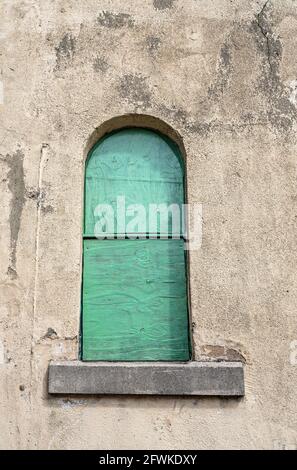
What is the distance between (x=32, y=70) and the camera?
443cm

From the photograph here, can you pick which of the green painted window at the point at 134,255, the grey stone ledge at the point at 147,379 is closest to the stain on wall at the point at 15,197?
the green painted window at the point at 134,255

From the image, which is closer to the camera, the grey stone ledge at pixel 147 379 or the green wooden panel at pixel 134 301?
the grey stone ledge at pixel 147 379

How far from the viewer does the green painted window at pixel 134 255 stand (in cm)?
399

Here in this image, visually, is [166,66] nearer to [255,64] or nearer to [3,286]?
[255,64]

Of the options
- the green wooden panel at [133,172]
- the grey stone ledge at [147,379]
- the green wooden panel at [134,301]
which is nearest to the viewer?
the grey stone ledge at [147,379]

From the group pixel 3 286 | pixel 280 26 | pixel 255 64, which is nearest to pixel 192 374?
pixel 3 286

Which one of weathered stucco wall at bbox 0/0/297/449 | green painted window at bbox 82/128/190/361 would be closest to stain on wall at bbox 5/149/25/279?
weathered stucco wall at bbox 0/0/297/449

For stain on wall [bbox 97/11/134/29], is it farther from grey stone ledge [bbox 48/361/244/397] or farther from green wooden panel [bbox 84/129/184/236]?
grey stone ledge [bbox 48/361/244/397]

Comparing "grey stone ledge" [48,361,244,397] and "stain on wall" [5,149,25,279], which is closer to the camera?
"grey stone ledge" [48,361,244,397]

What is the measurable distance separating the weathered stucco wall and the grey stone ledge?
91mm

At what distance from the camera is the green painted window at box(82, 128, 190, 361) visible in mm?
3994

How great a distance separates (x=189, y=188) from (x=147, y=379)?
1.46 meters

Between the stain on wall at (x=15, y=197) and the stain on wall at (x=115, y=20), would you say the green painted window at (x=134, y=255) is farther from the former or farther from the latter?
the stain on wall at (x=115, y=20)

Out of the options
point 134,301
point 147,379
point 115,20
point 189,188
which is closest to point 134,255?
point 134,301
